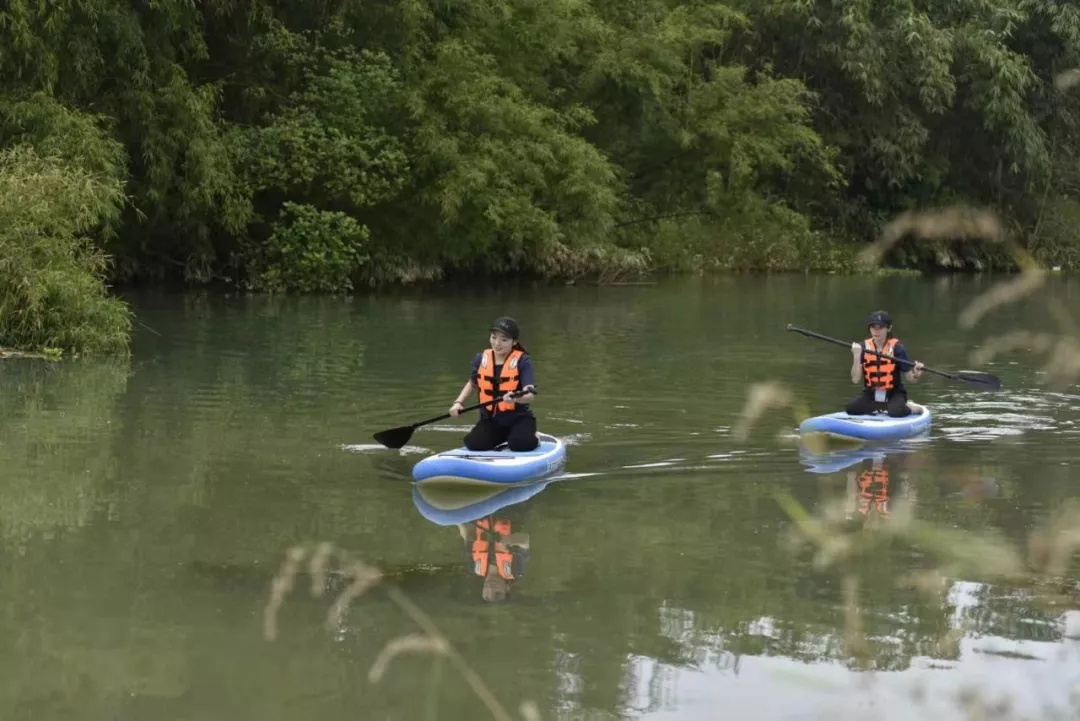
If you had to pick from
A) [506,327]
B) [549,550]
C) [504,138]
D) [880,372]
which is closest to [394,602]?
[549,550]

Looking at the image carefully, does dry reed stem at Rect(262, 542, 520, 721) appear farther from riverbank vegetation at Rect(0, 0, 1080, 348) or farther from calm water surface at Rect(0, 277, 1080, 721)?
riverbank vegetation at Rect(0, 0, 1080, 348)

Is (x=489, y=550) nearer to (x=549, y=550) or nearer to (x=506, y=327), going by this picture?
(x=549, y=550)

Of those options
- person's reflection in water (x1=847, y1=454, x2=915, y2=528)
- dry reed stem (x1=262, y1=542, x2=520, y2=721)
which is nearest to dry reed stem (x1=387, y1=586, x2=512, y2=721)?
dry reed stem (x1=262, y1=542, x2=520, y2=721)

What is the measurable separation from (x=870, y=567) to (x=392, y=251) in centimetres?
2097

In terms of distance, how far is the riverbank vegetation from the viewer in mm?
20750

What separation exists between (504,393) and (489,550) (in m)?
2.54

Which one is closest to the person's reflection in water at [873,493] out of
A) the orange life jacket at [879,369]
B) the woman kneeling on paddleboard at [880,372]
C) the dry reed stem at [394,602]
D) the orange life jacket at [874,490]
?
the orange life jacket at [874,490]

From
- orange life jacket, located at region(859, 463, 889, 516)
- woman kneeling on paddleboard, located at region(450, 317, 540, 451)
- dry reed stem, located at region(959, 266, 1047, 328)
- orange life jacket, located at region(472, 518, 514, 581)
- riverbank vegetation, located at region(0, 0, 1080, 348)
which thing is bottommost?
orange life jacket, located at region(472, 518, 514, 581)

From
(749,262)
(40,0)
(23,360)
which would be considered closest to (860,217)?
(749,262)

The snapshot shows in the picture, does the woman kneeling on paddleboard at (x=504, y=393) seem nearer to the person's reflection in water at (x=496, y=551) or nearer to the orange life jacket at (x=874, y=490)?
the person's reflection in water at (x=496, y=551)

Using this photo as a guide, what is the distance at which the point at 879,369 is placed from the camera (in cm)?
1247

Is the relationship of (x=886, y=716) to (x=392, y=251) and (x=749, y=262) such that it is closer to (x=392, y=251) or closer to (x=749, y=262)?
(x=392, y=251)

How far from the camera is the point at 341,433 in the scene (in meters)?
11.8

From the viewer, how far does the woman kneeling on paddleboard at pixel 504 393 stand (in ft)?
33.4
